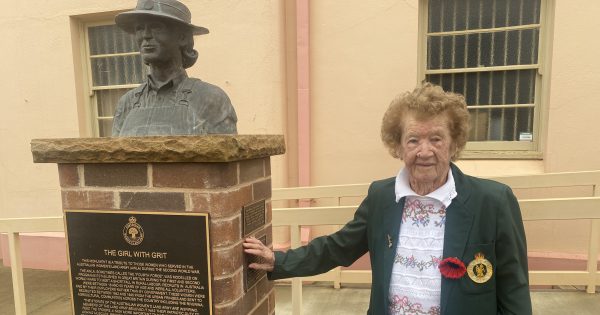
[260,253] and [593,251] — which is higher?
[260,253]

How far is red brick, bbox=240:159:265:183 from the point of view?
1633 millimetres

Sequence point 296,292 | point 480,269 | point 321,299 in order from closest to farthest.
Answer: point 480,269
point 296,292
point 321,299

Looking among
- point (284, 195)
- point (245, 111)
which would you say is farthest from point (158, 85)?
point (245, 111)

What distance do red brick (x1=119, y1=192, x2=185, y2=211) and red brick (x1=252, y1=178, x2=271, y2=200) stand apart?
34 cm

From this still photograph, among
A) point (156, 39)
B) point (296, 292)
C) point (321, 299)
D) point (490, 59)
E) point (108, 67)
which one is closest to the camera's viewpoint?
point (156, 39)

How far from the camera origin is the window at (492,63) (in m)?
4.35

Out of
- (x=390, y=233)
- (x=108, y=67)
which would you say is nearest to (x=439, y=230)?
(x=390, y=233)

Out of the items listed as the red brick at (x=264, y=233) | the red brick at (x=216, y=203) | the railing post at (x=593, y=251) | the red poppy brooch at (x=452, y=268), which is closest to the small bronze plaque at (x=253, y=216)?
the red brick at (x=264, y=233)

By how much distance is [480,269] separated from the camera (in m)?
1.45

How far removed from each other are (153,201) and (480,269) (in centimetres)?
126

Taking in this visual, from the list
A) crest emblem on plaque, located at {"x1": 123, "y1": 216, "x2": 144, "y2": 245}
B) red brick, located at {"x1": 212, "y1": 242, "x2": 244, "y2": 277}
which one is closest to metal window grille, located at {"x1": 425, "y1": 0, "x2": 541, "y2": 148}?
red brick, located at {"x1": 212, "y1": 242, "x2": 244, "y2": 277}

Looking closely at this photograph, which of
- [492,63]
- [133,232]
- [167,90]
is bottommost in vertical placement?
[133,232]

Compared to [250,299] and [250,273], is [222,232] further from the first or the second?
[250,299]

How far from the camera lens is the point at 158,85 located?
1918mm
